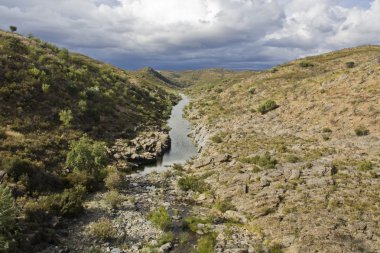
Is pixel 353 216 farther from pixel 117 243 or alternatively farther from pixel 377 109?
pixel 377 109

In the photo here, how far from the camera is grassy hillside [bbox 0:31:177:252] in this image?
2789 cm

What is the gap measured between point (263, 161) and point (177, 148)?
81.1 ft

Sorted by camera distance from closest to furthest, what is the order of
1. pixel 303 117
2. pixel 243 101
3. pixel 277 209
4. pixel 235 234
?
pixel 235 234 → pixel 277 209 → pixel 303 117 → pixel 243 101

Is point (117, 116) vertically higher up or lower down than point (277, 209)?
higher up

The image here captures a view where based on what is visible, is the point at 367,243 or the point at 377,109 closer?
the point at 367,243

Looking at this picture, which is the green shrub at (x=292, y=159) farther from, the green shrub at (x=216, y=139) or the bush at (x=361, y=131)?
the green shrub at (x=216, y=139)

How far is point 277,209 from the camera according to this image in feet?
96.4

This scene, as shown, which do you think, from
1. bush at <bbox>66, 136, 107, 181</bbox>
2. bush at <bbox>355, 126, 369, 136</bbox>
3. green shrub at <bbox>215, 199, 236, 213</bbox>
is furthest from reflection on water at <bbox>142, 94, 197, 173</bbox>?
bush at <bbox>355, 126, 369, 136</bbox>

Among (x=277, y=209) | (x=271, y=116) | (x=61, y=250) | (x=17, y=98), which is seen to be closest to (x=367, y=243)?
(x=277, y=209)

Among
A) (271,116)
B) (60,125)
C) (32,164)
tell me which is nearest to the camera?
(32,164)

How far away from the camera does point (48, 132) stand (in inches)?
1797

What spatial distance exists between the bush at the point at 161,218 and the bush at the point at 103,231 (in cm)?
379

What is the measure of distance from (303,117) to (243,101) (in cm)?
2655

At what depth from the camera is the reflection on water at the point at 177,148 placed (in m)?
49.4
